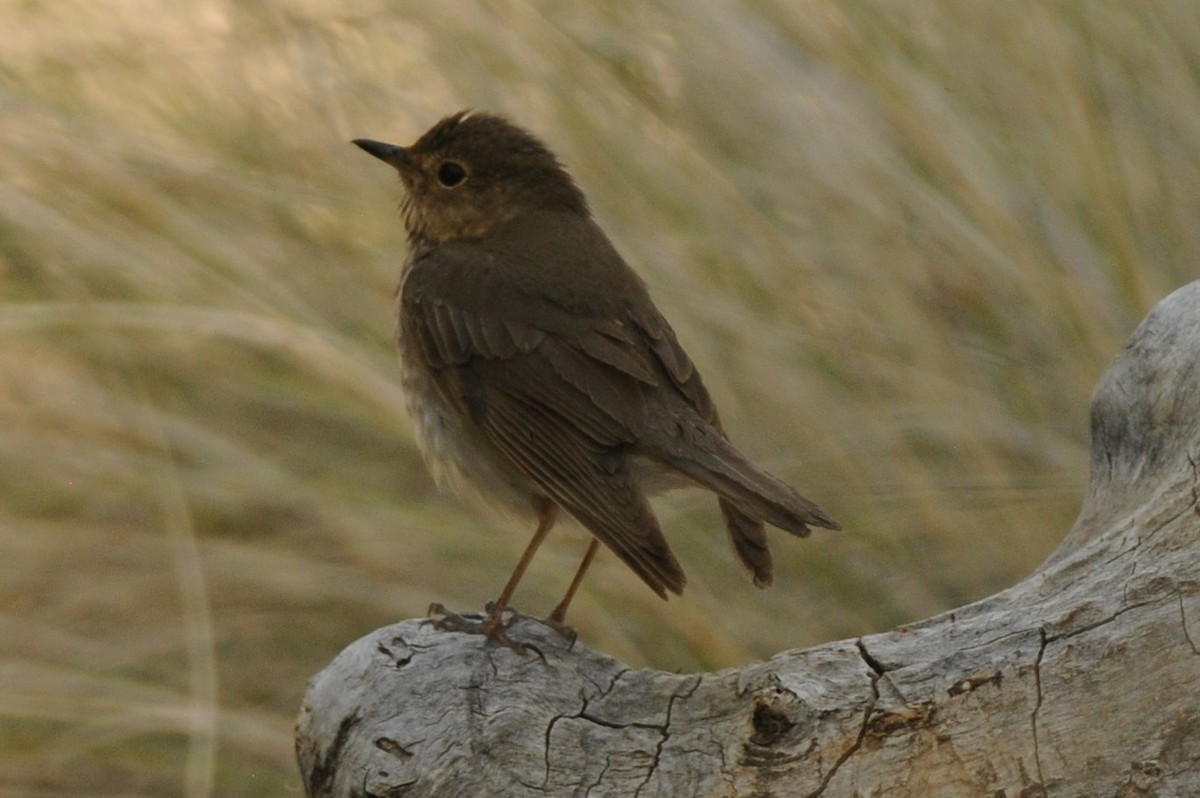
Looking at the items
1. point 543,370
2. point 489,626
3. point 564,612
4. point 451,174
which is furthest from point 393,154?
point 489,626

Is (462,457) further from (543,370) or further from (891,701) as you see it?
(891,701)

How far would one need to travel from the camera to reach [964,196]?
477 cm

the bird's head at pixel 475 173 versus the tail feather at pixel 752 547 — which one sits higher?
the bird's head at pixel 475 173

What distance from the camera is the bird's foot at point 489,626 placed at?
11.1ft

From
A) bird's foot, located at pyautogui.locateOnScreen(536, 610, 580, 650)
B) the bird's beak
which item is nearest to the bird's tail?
bird's foot, located at pyautogui.locateOnScreen(536, 610, 580, 650)

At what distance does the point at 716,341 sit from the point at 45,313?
5.82ft

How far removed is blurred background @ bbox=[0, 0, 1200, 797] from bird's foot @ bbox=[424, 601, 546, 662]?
0.96 metres

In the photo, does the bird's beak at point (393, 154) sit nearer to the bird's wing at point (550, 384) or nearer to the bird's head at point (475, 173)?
the bird's head at point (475, 173)

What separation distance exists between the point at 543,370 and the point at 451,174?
2.39 ft

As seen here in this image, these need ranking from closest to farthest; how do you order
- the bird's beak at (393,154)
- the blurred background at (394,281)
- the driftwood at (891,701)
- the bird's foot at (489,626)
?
the driftwood at (891,701)
the bird's foot at (489,626)
the bird's beak at (393,154)
the blurred background at (394,281)

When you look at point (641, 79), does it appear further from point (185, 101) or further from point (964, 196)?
point (185, 101)

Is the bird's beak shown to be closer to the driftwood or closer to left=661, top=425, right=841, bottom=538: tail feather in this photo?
left=661, top=425, right=841, bottom=538: tail feather

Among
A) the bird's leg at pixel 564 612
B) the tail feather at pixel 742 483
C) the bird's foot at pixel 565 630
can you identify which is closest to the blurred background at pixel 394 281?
the bird's leg at pixel 564 612

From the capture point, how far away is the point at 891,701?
9.64 feet
